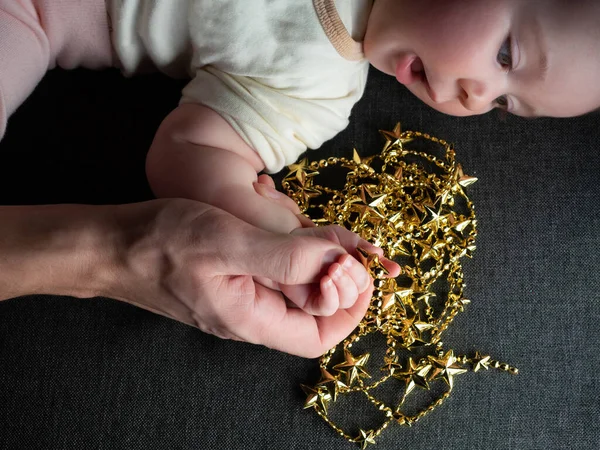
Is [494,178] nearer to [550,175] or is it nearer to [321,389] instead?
[550,175]

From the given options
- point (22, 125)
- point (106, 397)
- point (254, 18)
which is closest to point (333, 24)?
point (254, 18)

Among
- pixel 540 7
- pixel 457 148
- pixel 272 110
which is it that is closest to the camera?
pixel 540 7

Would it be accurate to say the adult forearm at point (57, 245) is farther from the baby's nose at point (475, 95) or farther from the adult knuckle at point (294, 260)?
the baby's nose at point (475, 95)

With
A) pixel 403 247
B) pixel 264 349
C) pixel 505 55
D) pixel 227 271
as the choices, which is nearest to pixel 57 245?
pixel 227 271

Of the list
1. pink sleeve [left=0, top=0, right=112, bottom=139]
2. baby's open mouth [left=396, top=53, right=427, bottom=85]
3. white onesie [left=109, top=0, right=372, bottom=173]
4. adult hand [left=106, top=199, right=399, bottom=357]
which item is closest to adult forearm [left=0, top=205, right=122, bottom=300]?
adult hand [left=106, top=199, right=399, bottom=357]

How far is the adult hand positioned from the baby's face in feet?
0.85

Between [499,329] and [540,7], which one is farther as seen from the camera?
[499,329]

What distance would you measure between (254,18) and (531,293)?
1.89ft

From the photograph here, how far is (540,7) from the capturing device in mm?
776

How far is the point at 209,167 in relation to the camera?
862 millimetres

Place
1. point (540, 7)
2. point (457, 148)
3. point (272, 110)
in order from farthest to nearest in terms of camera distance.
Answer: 1. point (457, 148)
2. point (272, 110)
3. point (540, 7)

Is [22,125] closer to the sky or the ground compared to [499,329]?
closer to the sky

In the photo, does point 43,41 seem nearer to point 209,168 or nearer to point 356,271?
point 209,168

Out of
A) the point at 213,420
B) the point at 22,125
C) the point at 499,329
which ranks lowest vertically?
the point at 213,420
